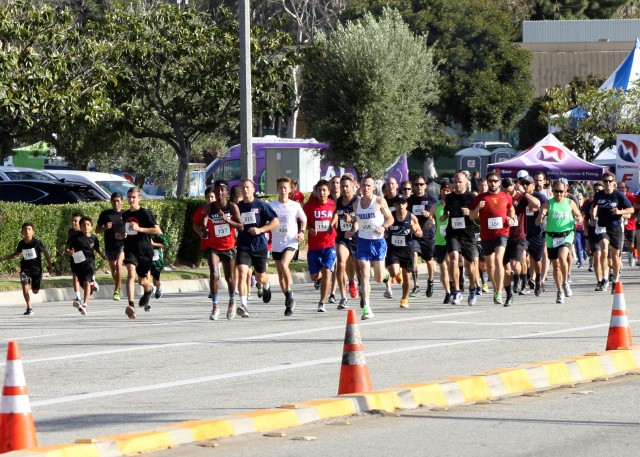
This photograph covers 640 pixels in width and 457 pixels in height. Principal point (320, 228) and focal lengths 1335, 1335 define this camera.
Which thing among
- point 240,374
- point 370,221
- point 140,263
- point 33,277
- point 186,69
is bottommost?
point 240,374

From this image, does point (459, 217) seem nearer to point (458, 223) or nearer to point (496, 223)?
point (458, 223)

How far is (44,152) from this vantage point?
55.7m

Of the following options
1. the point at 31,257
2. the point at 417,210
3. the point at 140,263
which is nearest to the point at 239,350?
the point at 140,263

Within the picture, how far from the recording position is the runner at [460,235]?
19.4 m

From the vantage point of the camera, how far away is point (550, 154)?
35000mm

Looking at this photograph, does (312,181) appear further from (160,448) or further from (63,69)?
(160,448)

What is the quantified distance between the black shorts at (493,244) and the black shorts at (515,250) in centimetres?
114

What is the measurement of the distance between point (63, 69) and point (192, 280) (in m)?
4.80

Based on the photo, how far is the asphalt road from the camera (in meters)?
10.1

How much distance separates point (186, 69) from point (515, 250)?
638 inches

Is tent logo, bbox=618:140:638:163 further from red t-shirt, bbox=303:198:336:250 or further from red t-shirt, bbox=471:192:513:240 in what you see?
red t-shirt, bbox=303:198:336:250

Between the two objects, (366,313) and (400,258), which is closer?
(366,313)

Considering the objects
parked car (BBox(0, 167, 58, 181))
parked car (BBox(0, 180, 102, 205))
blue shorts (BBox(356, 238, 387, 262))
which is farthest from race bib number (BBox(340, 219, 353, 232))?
parked car (BBox(0, 167, 58, 181))

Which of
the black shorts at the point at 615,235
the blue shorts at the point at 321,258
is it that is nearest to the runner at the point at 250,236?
the blue shorts at the point at 321,258
